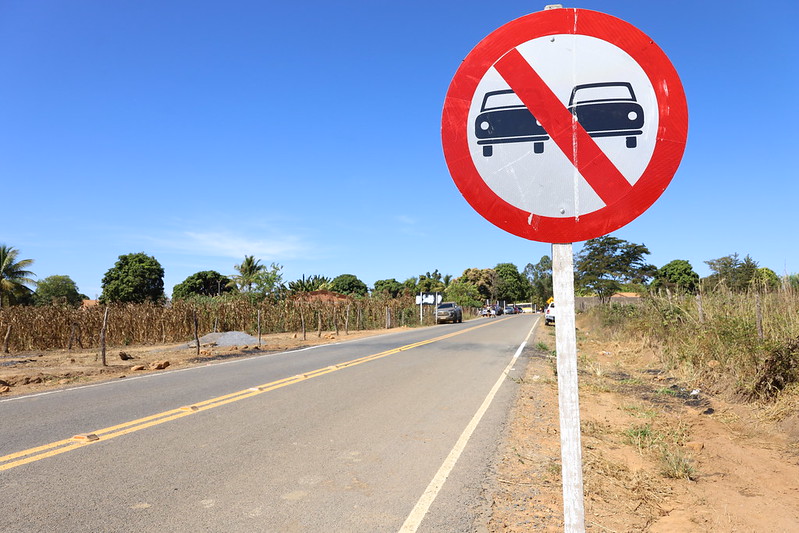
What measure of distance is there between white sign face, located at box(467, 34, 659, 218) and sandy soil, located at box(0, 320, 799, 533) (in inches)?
111

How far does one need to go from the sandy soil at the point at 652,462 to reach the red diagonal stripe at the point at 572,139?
2.83 m

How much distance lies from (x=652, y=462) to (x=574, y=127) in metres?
4.81

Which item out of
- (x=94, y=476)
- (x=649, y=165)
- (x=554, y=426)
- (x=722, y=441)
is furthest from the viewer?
(x=554, y=426)

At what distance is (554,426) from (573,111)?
19.6ft

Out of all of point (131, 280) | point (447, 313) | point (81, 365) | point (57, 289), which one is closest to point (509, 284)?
point (447, 313)

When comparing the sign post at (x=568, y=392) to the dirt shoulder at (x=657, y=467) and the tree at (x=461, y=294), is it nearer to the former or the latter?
the dirt shoulder at (x=657, y=467)

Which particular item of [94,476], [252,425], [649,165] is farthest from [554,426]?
[649,165]

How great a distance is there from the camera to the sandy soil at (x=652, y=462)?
3982 millimetres

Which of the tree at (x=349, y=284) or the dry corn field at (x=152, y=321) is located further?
the tree at (x=349, y=284)

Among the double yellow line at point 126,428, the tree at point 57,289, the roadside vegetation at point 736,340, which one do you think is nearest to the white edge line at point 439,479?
the double yellow line at point 126,428

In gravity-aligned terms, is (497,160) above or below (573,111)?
below

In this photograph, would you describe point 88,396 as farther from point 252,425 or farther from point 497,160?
point 497,160

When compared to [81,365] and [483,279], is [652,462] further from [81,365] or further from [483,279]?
[483,279]

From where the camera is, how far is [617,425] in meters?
7.17
